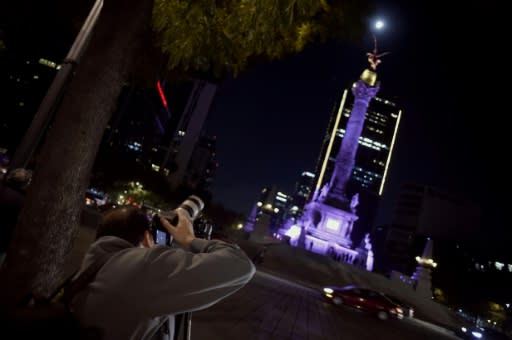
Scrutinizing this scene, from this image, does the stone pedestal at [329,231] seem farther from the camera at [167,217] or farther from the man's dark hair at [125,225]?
the man's dark hair at [125,225]

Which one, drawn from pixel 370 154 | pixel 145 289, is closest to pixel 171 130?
pixel 370 154

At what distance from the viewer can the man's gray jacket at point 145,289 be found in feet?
5.86

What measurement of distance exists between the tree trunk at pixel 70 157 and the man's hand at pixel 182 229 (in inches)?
58.1

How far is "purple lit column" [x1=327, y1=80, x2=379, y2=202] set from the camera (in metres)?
39.5

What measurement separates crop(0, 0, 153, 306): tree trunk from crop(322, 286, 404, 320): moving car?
14.5 meters

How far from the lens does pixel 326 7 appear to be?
15.0 ft

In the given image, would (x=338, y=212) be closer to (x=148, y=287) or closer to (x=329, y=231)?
(x=329, y=231)

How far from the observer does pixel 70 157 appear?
3.21 metres

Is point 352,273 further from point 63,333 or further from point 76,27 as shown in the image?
point 63,333

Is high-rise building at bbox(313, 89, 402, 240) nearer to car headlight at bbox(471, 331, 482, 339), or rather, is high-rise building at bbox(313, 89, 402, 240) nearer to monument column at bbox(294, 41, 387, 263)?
monument column at bbox(294, 41, 387, 263)

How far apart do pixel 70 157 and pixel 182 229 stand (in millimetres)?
1604

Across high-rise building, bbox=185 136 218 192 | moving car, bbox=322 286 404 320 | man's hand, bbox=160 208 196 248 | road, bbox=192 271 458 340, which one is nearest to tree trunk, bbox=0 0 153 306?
man's hand, bbox=160 208 196 248

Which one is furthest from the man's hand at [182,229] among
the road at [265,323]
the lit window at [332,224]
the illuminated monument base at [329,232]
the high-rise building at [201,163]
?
the high-rise building at [201,163]

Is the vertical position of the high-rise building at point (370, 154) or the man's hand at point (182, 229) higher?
the high-rise building at point (370, 154)
